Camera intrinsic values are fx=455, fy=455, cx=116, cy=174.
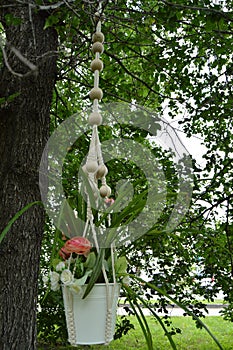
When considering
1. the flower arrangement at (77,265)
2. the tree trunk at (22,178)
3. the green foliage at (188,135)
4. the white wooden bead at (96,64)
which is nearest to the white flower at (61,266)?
the flower arrangement at (77,265)

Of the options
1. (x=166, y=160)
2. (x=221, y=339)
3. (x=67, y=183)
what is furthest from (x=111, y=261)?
(x=221, y=339)

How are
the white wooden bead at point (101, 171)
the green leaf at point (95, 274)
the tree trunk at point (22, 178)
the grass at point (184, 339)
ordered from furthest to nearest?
1. the grass at point (184, 339)
2. the tree trunk at point (22, 178)
3. the white wooden bead at point (101, 171)
4. the green leaf at point (95, 274)

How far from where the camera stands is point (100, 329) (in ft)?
3.60

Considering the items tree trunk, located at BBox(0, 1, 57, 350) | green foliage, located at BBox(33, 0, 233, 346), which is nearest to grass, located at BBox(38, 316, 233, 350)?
green foliage, located at BBox(33, 0, 233, 346)

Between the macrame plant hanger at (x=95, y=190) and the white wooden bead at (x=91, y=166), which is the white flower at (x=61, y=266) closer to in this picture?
the macrame plant hanger at (x=95, y=190)

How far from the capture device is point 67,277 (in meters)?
1.06

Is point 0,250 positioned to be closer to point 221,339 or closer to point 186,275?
point 186,275

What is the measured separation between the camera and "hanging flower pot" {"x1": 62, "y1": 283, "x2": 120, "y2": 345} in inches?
42.9

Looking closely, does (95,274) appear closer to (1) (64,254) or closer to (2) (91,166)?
(1) (64,254)

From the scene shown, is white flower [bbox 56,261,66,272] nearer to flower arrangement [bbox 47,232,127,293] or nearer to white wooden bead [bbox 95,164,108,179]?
flower arrangement [bbox 47,232,127,293]

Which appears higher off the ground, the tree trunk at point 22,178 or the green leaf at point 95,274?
the tree trunk at point 22,178

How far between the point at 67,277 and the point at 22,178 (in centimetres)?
89

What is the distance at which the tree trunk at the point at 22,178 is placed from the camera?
5.87 feet

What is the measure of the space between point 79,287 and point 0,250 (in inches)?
32.9
